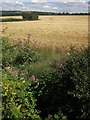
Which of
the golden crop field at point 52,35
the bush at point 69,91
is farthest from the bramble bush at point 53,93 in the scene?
the golden crop field at point 52,35

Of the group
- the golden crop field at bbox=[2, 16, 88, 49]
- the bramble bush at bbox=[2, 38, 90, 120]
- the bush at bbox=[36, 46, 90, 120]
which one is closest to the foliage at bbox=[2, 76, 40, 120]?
the bramble bush at bbox=[2, 38, 90, 120]

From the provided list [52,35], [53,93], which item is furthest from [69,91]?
[52,35]

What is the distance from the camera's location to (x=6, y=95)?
6055 millimetres

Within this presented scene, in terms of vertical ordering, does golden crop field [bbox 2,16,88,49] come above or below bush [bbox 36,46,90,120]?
below

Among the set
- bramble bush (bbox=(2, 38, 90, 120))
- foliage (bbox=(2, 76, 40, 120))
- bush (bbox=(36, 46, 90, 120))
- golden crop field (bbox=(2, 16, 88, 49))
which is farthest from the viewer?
golden crop field (bbox=(2, 16, 88, 49))

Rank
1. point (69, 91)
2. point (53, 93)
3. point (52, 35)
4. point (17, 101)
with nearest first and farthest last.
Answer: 1. point (17, 101)
2. point (69, 91)
3. point (53, 93)
4. point (52, 35)

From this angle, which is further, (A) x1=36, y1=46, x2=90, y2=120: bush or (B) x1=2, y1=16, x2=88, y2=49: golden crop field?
(B) x1=2, y1=16, x2=88, y2=49: golden crop field

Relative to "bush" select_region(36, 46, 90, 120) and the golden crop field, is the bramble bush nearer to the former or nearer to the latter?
"bush" select_region(36, 46, 90, 120)

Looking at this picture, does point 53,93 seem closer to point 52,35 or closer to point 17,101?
point 17,101

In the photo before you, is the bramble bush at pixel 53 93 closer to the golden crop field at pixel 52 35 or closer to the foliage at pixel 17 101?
the foliage at pixel 17 101

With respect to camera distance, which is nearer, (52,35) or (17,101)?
(17,101)

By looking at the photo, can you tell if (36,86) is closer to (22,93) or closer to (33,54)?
(22,93)

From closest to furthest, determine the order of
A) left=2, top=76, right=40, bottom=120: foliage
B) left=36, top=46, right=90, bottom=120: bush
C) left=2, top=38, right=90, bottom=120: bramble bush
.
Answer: left=2, top=76, right=40, bottom=120: foliage < left=2, top=38, right=90, bottom=120: bramble bush < left=36, top=46, right=90, bottom=120: bush

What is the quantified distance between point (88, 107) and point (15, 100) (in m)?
1.20
